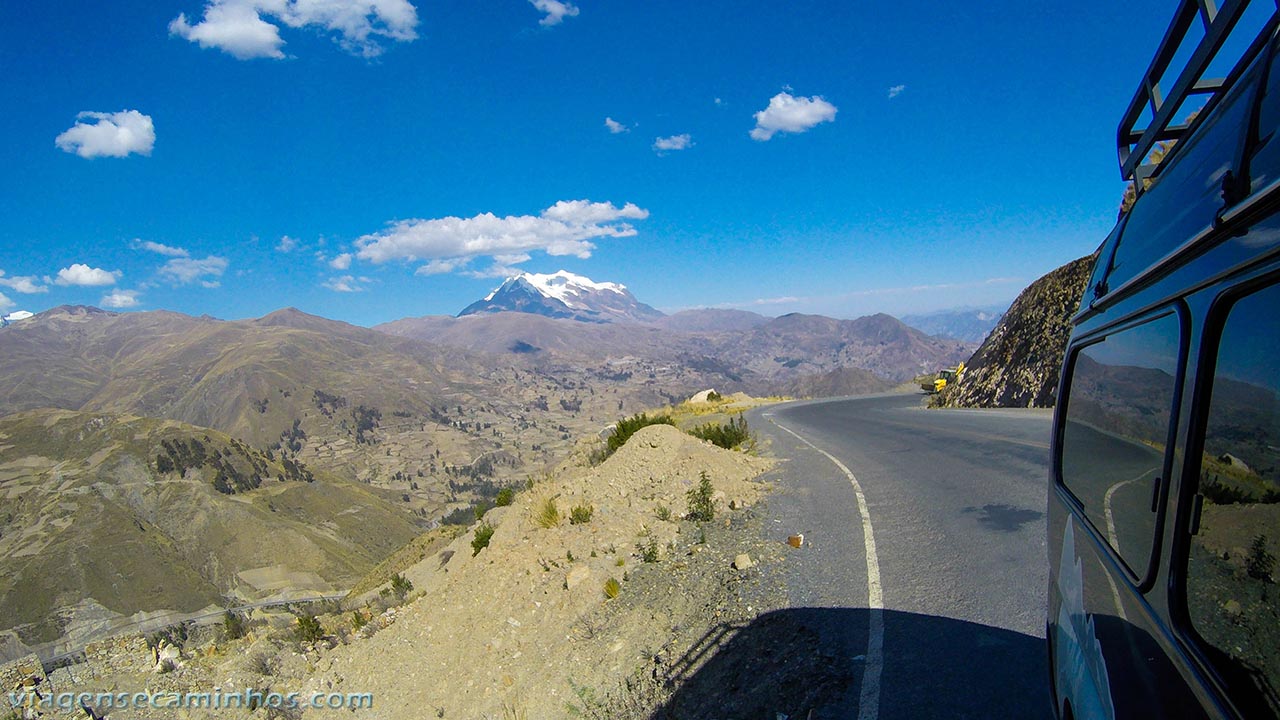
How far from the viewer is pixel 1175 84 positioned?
2.35 metres

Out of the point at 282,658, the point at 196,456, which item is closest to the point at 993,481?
the point at 282,658

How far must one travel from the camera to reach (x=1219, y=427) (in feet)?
5.04

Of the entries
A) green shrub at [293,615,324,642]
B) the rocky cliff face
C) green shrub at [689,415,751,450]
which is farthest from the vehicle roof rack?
the rocky cliff face

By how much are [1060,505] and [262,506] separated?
443 feet

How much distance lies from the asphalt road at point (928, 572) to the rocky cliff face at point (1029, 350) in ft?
31.2

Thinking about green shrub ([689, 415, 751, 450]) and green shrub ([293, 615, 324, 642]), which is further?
green shrub ([689, 415, 751, 450])

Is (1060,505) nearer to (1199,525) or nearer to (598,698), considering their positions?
(1199,525)

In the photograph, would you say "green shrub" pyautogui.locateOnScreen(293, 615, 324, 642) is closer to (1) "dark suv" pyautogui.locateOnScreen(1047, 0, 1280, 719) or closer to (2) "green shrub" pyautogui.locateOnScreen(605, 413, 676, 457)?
(2) "green shrub" pyautogui.locateOnScreen(605, 413, 676, 457)

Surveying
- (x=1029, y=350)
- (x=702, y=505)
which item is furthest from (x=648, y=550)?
(x=1029, y=350)

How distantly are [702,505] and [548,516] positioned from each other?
2497 millimetres

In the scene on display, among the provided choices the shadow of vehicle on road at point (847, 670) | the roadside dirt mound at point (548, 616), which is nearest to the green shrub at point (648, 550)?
the roadside dirt mound at point (548, 616)

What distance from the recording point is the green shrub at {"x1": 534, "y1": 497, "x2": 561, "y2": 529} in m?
9.48

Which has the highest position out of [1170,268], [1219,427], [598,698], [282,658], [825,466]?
[1170,268]

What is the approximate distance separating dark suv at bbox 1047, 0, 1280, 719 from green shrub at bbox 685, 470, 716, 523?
256 inches
